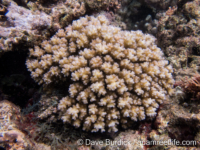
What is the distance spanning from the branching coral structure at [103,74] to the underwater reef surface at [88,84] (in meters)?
0.02

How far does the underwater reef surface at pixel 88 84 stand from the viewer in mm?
2588

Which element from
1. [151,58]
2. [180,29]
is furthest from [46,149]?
[180,29]

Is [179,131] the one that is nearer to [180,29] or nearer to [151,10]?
[180,29]

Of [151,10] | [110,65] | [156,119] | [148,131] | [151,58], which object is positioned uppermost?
[151,10]

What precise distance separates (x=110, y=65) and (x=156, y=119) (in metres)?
1.52

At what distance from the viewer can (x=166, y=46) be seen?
3848 millimetres

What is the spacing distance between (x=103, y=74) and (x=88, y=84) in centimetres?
40

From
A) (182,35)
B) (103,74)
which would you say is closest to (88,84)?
(103,74)

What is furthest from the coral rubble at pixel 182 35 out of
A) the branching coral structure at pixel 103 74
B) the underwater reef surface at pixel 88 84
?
the branching coral structure at pixel 103 74

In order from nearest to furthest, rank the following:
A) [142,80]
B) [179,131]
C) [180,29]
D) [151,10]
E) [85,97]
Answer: [179,131], [85,97], [142,80], [180,29], [151,10]

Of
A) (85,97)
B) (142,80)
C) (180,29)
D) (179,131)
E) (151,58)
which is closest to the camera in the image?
(179,131)

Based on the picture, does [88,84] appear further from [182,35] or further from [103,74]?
[182,35]

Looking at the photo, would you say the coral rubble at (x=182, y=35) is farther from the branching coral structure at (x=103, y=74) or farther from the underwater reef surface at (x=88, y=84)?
the branching coral structure at (x=103, y=74)

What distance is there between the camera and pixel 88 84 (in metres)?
2.82
